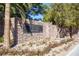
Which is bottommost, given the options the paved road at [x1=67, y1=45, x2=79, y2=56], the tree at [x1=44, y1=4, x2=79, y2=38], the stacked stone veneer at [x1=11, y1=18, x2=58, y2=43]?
the paved road at [x1=67, y1=45, x2=79, y2=56]

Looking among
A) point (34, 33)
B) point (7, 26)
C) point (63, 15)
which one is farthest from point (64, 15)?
point (7, 26)

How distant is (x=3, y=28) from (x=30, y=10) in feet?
1.42

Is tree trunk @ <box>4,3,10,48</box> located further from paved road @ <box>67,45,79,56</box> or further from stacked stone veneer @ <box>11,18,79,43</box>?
paved road @ <box>67,45,79,56</box>

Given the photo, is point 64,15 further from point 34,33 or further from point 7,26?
point 7,26

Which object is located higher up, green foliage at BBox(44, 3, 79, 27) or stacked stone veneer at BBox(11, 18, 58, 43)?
green foliage at BBox(44, 3, 79, 27)

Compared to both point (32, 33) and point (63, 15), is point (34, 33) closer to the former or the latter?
point (32, 33)

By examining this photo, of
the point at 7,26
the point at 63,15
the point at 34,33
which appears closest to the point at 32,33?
the point at 34,33

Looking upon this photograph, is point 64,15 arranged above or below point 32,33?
above

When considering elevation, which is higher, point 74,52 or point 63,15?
point 63,15

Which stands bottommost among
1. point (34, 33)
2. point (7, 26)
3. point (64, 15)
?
point (34, 33)

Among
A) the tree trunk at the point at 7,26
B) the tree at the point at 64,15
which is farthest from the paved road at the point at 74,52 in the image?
the tree trunk at the point at 7,26

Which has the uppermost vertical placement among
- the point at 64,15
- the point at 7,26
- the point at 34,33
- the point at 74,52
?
the point at 64,15

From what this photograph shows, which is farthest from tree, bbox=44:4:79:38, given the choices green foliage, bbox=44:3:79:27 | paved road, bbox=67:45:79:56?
paved road, bbox=67:45:79:56

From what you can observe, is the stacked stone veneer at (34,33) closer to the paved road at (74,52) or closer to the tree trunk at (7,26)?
the tree trunk at (7,26)
